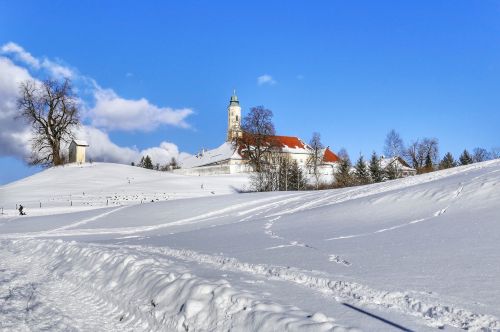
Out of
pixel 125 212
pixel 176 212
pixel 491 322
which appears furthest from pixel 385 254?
pixel 125 212

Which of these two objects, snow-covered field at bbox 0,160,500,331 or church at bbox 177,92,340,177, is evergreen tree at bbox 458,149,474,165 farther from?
snow-covered field at bbox 0,160,500,331

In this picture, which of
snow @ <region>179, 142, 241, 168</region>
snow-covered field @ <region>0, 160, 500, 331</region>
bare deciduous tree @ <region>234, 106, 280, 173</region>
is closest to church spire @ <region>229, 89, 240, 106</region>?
snow @ <region>179, 142, 241, 168</region>

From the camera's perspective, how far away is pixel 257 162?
7856 cm

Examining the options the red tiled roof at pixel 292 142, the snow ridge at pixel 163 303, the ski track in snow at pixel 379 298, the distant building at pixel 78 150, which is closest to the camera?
the ski track in snow at pixel 379 298

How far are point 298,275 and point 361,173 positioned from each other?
62.6 m

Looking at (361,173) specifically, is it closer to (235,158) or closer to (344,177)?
(344,177)

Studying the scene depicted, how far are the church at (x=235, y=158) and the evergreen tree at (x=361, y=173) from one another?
1288cm

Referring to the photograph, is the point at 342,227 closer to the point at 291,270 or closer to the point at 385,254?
the point at 385,254

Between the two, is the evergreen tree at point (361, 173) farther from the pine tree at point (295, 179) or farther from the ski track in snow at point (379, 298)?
the ski track in snow at point (379, 298)

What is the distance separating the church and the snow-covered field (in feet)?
213

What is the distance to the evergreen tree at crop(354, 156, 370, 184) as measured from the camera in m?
68.1

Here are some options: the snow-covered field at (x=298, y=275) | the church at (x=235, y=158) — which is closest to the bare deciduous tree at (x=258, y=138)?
the church at (x=235, y=158)

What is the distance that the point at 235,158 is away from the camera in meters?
92.1

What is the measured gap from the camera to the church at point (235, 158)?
9144 cm
